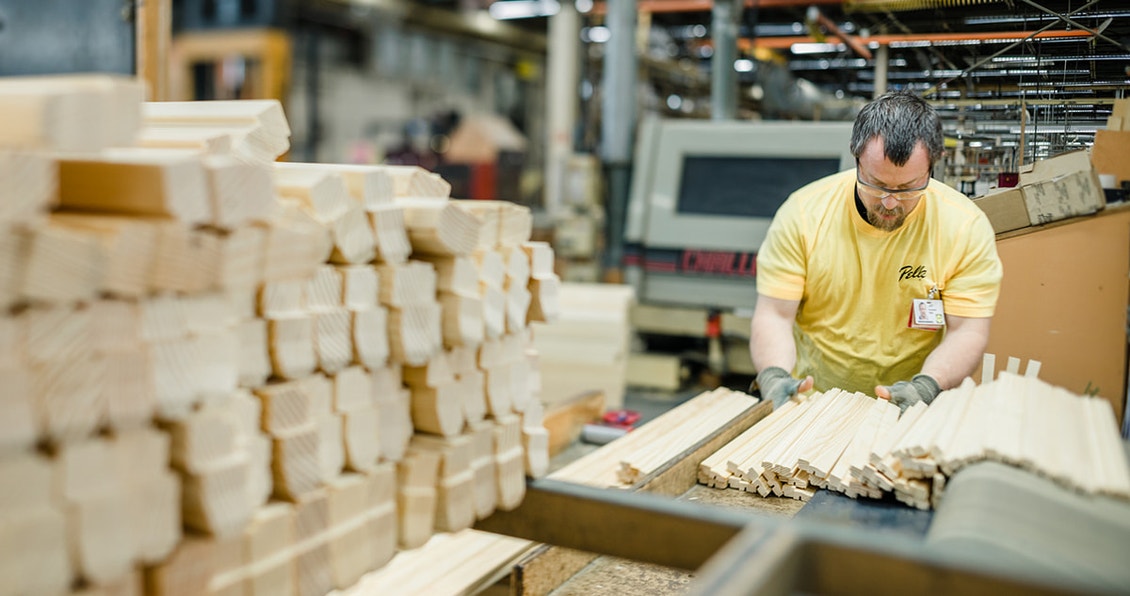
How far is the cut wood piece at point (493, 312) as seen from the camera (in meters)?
1.95

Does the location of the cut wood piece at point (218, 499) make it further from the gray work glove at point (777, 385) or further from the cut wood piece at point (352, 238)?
the gray work glove at point (777, 385)

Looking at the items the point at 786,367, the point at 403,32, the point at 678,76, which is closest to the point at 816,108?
the point at 786,367

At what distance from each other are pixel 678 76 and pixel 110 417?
5.21 m

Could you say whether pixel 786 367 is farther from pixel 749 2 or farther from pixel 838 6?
pixel 749 2

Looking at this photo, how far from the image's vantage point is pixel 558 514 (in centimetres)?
205

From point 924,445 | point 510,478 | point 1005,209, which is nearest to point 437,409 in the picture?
point 510,478

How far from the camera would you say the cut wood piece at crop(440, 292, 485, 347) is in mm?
1861

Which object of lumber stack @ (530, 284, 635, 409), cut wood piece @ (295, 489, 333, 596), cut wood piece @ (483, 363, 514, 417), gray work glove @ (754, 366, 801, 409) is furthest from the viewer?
lumber stack @ (530, 284, 635, 409)

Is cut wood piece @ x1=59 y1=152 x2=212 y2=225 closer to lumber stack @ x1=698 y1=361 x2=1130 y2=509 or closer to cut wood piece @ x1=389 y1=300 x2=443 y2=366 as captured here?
cut wood piece @ x1=389 y1=300 x2=443 y2=366

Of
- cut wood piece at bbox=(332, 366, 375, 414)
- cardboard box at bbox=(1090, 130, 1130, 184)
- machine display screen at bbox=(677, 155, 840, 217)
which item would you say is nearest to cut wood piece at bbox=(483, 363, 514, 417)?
cut wood piece at bbox=(332, 366, 375, 414)

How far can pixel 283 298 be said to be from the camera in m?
1.60

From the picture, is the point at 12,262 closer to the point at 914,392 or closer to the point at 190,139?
the point at 190,139

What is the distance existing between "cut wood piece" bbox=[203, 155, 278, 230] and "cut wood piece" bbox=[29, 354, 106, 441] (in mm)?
279

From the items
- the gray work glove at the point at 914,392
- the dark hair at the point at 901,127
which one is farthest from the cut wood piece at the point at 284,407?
the dark hair at the point at 901,127
